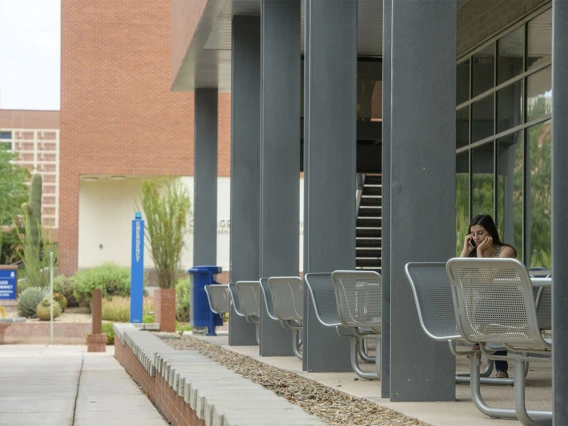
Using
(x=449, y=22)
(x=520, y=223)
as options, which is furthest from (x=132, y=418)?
(x=520, y=223)

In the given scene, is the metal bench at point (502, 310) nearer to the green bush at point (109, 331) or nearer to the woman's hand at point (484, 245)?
the woman's hand at point (484, 245)

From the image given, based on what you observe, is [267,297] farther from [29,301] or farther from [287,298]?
[29,301]

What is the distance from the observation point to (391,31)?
746 centimetres

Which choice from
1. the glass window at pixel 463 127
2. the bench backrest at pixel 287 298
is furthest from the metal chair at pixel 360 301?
the glass window at pixel 463 127

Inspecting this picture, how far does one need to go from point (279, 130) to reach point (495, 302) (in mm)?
7983

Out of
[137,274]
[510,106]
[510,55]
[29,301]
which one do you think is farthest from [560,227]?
[29,301]

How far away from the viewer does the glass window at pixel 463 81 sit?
17.7 metres

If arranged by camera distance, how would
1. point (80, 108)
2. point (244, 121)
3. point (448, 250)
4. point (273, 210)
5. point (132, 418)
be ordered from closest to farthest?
point (448, 250) < point (132, 418) < point (273, 210) < point (244, 121) < point (80, 108)

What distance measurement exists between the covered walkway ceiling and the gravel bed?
19.9ft

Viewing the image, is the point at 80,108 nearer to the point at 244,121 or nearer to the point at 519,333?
the point at 244,121

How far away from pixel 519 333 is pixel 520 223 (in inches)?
378

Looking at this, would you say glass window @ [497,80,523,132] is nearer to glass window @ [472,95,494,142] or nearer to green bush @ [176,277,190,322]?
glass window @ [472,95,494,142]

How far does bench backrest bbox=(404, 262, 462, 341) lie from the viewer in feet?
20.2

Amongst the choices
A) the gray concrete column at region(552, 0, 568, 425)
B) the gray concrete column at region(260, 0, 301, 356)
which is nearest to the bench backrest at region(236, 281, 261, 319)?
the gray concrete column at region(260, 0, 301, 356)
